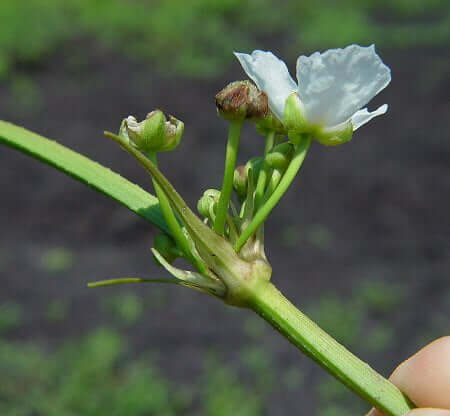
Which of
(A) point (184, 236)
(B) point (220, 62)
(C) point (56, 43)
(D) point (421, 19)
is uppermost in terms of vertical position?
(A) point (184, 236)

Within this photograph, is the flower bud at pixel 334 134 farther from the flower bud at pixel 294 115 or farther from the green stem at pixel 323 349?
the green stem at pixel 323 349

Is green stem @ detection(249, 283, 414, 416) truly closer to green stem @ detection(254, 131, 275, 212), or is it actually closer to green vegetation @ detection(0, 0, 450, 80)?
green stem @ detection(254, 131, 275, 212)

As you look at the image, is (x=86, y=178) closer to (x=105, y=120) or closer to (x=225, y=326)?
(x=225, y=326)

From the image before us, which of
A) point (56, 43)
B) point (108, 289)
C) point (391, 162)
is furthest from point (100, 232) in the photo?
point (56, 43)

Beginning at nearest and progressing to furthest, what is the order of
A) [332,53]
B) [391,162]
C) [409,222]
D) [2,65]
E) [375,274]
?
1. [332,53]
2. [375,274]
3. [409,222]
4. [391,162]
5. [2,65]

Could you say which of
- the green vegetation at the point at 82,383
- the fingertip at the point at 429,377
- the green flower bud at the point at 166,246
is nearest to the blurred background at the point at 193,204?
the green vegetation at the point at 82,383

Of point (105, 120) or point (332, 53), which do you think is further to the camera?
point (105, 120)

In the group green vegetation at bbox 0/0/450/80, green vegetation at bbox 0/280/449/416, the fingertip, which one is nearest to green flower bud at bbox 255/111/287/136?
the fingertip

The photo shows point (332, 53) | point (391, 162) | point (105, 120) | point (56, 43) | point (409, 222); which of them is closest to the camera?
point (332, 53)
